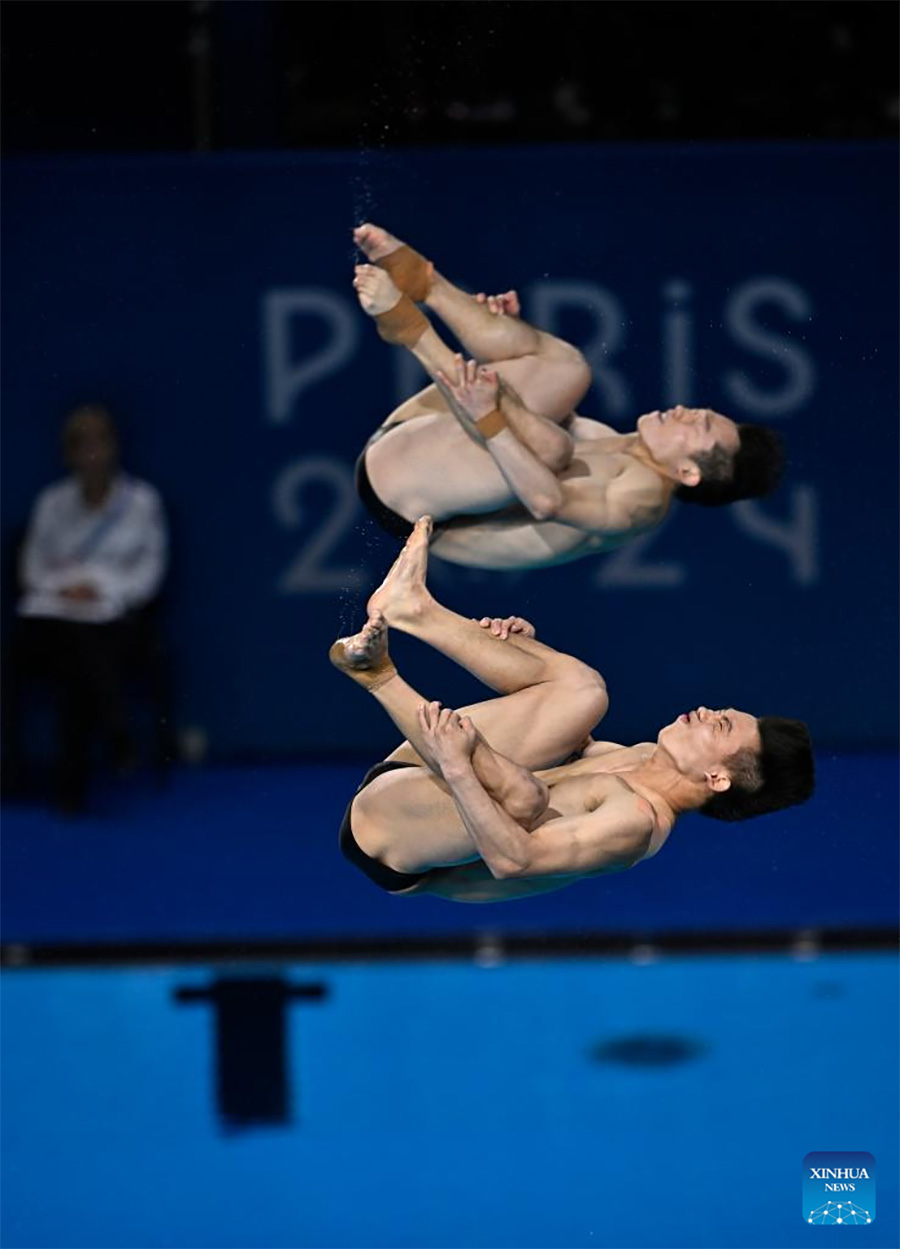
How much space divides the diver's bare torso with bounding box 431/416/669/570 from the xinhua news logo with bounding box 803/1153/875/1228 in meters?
1.89

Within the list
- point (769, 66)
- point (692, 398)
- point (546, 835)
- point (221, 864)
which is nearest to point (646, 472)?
point (692, 398)

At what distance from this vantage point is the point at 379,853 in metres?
5.20

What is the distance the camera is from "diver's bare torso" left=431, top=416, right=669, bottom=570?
17.6 feet

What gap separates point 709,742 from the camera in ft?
16.8

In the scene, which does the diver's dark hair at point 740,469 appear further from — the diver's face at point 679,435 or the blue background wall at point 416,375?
the blue background wall at point 416,375

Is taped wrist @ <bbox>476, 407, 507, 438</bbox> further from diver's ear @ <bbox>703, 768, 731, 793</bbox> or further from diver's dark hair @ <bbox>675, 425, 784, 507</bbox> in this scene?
diver's ear @ <bbox>703, 768, 731, 793</bbox>

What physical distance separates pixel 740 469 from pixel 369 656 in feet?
3.98

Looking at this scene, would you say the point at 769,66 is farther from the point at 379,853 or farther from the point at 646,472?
the point at 379,853

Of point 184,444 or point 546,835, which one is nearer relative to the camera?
point 546,835

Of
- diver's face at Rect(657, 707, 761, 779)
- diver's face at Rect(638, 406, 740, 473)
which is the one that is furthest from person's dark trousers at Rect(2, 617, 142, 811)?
diver's face at Rect(657, 707, 761, 779)

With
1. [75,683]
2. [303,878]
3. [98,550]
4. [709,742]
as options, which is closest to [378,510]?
[709,742]

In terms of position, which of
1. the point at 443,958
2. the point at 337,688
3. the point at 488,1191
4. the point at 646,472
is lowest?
the point at 488,1191

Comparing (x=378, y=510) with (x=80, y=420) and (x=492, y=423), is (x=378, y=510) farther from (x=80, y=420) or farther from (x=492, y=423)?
(x=80, y=420)

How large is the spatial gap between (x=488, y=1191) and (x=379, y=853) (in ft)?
5.30
